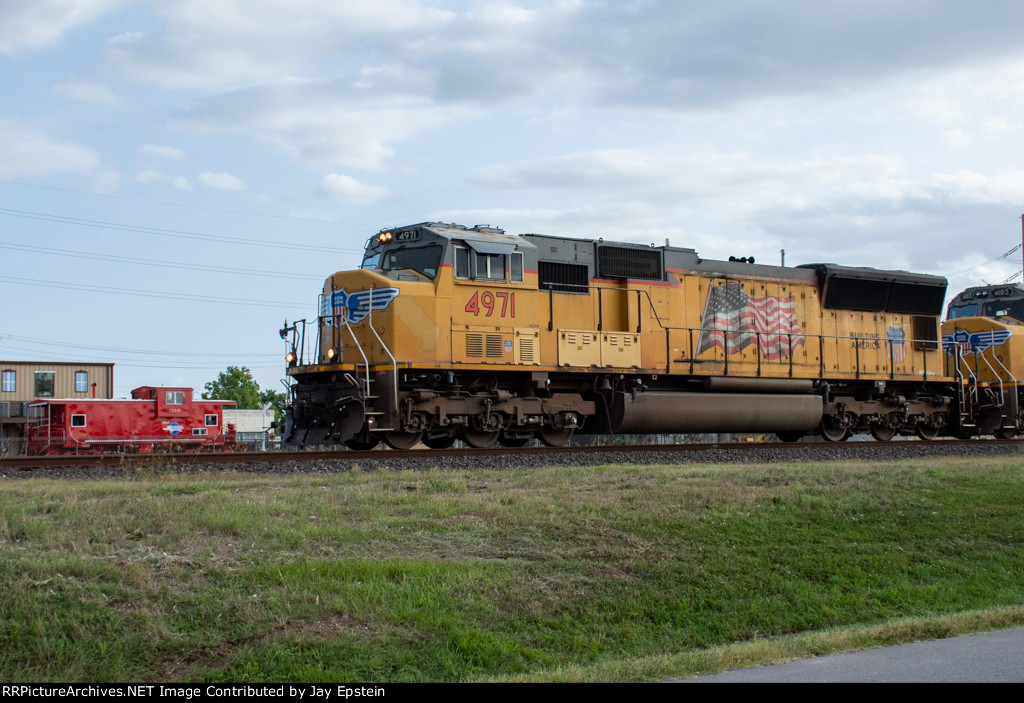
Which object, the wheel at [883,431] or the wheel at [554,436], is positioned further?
the wheel at [883,431]

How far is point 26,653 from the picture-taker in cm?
588

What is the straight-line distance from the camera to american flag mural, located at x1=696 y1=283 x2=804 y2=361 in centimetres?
1894

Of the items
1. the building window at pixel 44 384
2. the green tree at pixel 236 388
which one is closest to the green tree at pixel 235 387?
the green tree at pixel 236 388

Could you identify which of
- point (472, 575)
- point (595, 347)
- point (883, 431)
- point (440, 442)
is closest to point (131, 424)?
point (440, 442)

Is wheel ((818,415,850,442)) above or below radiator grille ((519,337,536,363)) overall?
below

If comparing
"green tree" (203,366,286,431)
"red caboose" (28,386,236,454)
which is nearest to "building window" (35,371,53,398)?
"red caboose" (28,386,236,454)

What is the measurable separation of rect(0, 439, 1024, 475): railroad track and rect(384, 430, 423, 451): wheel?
0.40m

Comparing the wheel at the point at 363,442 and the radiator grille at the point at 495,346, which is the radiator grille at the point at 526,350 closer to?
the radiator grille at the point at 495,346

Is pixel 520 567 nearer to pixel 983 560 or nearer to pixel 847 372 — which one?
pixel 983 560

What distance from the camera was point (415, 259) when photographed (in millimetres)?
15742

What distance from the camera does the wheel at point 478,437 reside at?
1580 centimetres

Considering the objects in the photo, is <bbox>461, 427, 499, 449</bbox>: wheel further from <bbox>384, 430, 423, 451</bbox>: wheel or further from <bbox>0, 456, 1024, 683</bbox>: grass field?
<bbox>0, 456, 1024, 683</bbox>: grass field

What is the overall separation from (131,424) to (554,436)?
23671 millimetres

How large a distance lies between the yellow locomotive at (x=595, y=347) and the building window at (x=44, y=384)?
37882 mm
